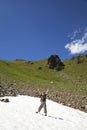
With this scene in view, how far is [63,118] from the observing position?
30859mm

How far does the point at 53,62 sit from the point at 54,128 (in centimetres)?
15919

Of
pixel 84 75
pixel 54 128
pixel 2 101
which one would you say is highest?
pixel 84 75

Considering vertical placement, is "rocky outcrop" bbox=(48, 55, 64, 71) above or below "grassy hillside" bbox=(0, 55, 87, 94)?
above

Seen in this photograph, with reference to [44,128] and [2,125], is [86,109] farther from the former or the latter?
[2,125]

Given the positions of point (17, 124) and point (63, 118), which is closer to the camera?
point (17, 124)

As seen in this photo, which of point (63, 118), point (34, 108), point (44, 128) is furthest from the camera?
point (34, 108)

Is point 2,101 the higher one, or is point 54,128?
point 2,101

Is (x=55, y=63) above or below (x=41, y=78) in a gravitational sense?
above

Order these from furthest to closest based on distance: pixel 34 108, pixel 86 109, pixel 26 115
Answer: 1. pixel 86 109
2. pixel 34 108
3. pixel 26 115

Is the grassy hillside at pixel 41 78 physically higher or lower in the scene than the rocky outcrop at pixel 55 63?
lower

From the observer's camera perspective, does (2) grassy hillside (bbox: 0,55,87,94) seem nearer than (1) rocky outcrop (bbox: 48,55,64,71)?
Yes

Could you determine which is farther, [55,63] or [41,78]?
[55,63]

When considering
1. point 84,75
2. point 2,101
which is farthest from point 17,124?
point 84,75

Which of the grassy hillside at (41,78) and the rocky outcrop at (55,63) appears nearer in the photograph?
the grassy hillside at (41,78)
